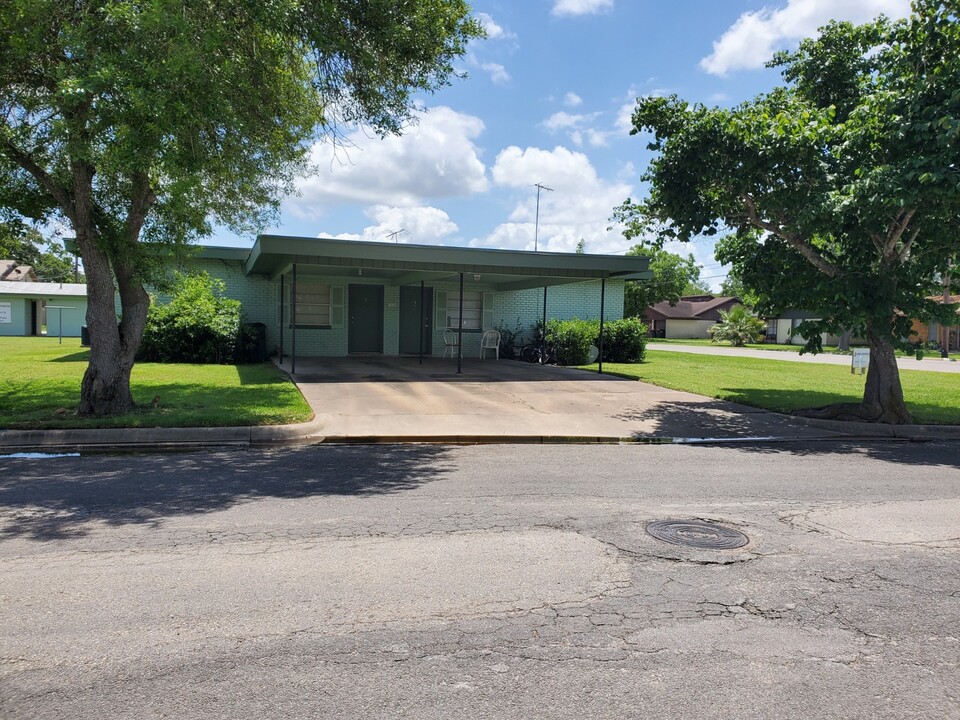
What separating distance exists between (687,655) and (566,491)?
10.4 ft

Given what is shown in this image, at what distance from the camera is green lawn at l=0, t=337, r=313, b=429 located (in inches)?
360

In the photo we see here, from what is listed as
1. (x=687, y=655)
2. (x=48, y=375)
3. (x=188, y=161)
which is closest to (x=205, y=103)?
(x=188, y=161)

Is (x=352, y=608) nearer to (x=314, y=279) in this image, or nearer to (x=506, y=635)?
(x=506, y=635)

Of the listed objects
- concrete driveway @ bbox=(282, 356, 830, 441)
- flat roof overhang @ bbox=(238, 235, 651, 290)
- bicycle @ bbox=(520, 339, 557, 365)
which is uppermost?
flat roof overhang @ bbox=(238, 235, 651, 290)

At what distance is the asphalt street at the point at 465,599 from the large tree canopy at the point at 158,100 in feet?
11.7

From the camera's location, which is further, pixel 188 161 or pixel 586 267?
pixel 586 267

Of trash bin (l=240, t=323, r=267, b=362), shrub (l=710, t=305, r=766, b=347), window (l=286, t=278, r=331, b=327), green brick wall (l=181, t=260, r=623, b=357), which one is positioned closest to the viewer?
trash bin (l=240, t=323, r=267, b=362)

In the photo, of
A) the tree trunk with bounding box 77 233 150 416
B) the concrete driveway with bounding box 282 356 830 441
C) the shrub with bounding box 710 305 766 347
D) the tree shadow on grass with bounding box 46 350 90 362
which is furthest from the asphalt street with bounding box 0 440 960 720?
the shrub with bounding box 710 305 766 347

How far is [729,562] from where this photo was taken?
14.8 feet

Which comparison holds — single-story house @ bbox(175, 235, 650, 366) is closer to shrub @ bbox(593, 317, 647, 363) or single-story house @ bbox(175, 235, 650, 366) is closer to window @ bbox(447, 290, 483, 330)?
window @ bbox(447, 290, 483, 330)

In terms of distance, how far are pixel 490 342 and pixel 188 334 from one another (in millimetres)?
9091

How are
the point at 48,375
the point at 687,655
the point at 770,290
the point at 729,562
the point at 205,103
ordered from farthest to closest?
the point at 48,375 < the point at 770,290 < the point at 205,103 < the point at 729,562 < the point at 687,655

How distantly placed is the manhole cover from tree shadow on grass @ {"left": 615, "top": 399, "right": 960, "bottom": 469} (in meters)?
4.06

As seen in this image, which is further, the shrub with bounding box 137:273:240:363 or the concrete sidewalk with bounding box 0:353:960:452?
the shrub with bounding box 137:273:240:363
